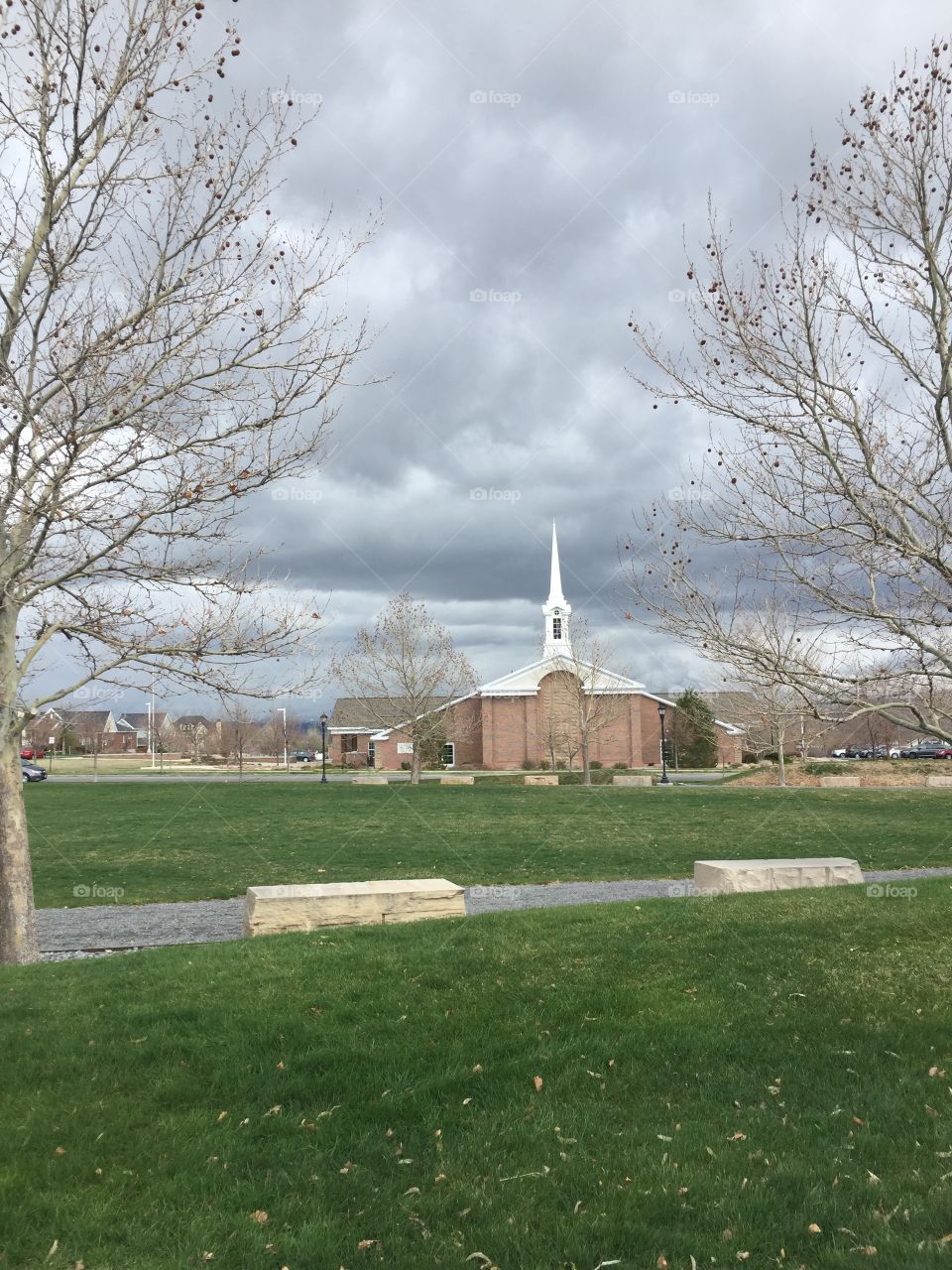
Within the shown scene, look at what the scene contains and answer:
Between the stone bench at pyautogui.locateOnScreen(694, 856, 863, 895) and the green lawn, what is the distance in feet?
13.0

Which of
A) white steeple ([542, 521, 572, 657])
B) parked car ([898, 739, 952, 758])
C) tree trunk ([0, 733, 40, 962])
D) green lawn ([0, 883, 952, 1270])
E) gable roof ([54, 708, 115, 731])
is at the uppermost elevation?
white steeple ([542, 521, 572, 657])

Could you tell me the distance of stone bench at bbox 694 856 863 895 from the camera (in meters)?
12.2

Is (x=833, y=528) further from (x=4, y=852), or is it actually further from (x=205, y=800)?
(x=205, y=800)

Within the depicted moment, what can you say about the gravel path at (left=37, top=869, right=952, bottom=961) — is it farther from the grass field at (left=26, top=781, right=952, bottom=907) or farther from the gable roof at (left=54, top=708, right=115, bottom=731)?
the gable roof at (left=54, top=708, right=115, bottom=731)

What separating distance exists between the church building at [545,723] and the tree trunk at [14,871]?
44338 mm

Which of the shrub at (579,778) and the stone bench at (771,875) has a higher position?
the stone bench at (771,875)

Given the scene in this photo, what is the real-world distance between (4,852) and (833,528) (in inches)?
324

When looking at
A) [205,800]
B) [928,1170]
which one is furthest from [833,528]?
[205,800]

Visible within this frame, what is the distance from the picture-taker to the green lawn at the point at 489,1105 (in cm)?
391

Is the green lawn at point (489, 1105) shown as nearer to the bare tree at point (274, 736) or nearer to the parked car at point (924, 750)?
the parked car at point (924, 750)

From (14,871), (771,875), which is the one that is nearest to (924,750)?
(771,875)

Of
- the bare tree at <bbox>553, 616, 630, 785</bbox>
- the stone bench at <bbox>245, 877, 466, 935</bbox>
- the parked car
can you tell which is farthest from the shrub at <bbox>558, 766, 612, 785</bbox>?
the parked car

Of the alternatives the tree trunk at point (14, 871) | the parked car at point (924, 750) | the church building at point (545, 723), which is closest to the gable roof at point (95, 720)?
the church building at point (545, 723)

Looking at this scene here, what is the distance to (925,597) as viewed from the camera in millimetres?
8188
